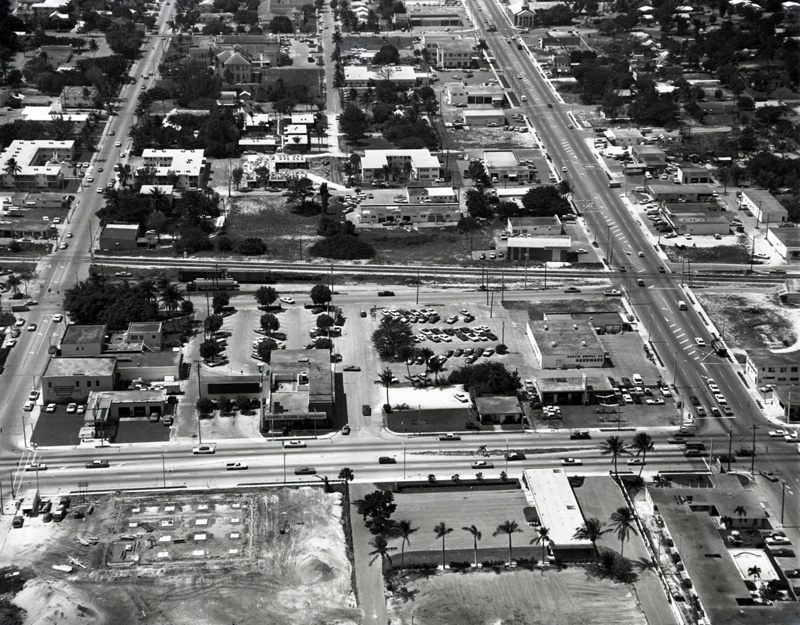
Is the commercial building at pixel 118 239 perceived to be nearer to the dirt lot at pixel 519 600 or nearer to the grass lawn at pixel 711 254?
the grass lawn at pixel 711 254

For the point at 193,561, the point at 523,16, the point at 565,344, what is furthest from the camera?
the point at 523,16

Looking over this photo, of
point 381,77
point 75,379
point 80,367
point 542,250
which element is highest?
point 75,379

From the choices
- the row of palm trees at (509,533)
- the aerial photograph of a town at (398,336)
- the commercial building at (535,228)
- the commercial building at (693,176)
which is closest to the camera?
the aerial photograph of a town at (398,336)

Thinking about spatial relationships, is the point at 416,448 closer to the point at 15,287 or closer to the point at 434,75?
the point at 15,287

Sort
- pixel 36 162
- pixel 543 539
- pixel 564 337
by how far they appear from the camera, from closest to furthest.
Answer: pixel 543 539 → pixel 564 337 → pixel 36 162

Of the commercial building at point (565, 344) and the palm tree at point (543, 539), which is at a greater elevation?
the palm tree at point (543, 539)

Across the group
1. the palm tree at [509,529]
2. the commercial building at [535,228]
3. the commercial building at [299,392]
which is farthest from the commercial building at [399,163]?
the palm tree at [509,529]


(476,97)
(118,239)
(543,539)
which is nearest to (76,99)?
(118,239)

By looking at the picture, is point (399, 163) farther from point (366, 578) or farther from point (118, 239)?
point (366, 578)
